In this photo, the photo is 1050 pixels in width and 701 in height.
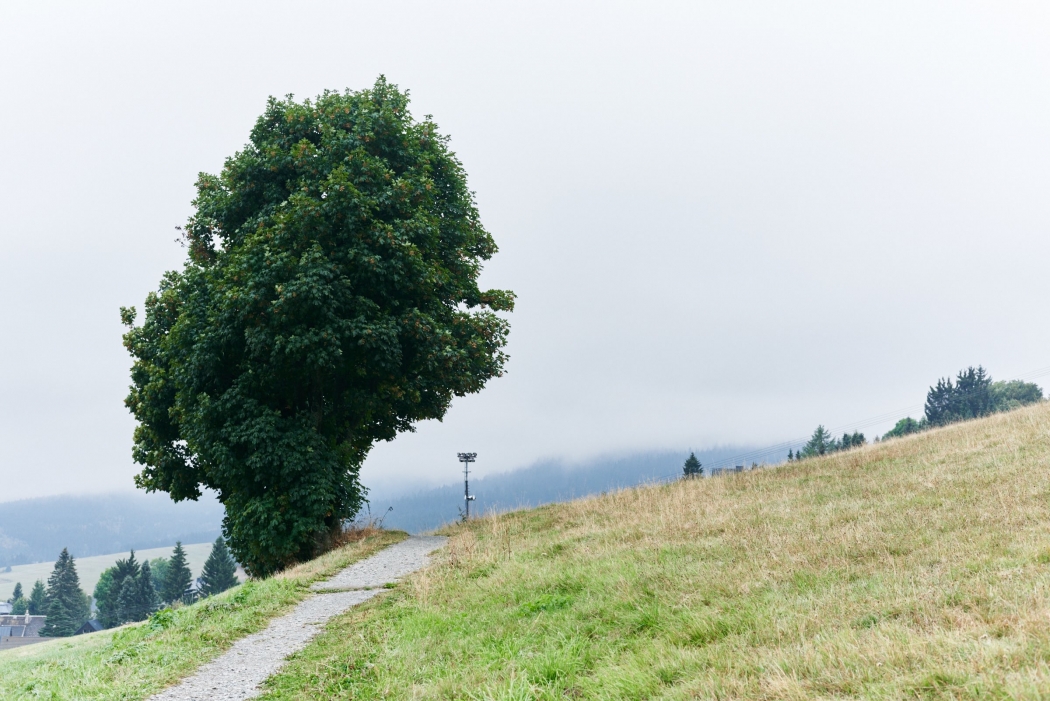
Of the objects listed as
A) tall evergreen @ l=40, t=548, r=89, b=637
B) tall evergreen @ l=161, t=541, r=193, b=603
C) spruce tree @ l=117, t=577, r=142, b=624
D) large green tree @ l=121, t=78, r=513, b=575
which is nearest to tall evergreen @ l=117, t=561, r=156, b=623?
spruce tree @ l=117, t=577, r=142, b=624

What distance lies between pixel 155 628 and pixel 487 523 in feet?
37.6

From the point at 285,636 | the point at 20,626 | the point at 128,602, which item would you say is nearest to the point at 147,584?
the point at 128,602

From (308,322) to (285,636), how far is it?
1108 centimetres

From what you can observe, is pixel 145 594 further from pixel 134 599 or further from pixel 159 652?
pixel 159 652

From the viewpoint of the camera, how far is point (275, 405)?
21938 mm

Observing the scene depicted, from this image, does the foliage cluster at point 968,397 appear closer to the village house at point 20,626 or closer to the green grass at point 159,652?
the green grass at point 159,652

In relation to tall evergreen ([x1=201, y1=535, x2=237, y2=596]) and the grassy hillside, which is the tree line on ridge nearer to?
tall evergreen ([x1=201, y1=535, x2=237, y2=596])

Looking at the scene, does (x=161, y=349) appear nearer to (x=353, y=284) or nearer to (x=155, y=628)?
(x=353, y=284)

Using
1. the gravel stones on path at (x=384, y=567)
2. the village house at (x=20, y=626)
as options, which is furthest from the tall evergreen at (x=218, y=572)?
the gravel stones on path at (x=384, y=567)

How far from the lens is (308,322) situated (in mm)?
19562

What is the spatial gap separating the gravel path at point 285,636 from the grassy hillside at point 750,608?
0.48m

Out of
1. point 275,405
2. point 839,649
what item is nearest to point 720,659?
point 839,649

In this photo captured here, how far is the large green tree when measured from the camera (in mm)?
19391

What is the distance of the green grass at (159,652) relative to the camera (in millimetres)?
7840
